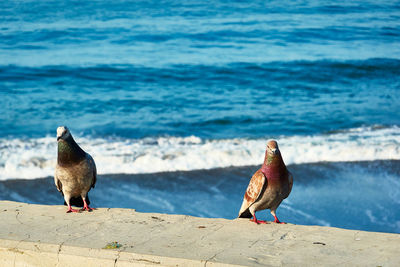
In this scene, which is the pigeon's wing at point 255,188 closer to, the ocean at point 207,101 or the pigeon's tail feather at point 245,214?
the pigeon's tail feather at point 245,214

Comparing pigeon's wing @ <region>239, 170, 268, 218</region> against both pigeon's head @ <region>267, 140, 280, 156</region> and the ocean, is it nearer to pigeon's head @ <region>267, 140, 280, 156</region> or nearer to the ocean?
pigeon's head @ <region>267, 140, 280, 156</region>

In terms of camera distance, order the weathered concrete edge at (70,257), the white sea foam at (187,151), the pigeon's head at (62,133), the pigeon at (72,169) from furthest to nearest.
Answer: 1. the white sea foam at (187,151)
2. the pigeon at (72,169)
3. the pigeon's head at (62,133)
4. the weathered concrete edge at (70,257)

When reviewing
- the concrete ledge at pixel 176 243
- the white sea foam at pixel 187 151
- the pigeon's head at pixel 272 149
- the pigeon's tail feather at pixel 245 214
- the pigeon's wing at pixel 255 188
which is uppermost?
the pigeon's head at pixel 272 149

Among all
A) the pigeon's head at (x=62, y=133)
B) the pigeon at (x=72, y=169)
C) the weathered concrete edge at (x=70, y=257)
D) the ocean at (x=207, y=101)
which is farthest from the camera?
the ocean at (x=207, y=101)

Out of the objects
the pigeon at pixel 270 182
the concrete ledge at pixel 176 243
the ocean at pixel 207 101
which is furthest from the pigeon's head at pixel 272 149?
the ocean at pixel 207 101

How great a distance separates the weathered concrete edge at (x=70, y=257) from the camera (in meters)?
3.64

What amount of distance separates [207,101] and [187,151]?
4641mm

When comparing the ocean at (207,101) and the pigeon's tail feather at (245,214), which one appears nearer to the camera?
the pigeon's tail feather at (245,214)

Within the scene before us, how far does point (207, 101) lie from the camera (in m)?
13.8

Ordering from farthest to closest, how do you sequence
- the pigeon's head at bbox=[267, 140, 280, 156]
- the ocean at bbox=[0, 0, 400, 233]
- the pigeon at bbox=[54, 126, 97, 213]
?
the ocean at bbox=[0, 0, 400, 233], the pigeon at bbox=[54, 126, 97, 213], the pigeon's head at bbox=[267, 140, 280, 156]

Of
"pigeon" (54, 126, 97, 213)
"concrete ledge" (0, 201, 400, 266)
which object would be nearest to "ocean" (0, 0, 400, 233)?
"pigeon" (54, 126, 97, 213)

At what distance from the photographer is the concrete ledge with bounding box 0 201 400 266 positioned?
3.71 m

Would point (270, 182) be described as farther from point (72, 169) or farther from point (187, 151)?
point (187, 151)

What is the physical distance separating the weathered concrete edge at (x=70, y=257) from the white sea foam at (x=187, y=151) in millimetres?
4339
